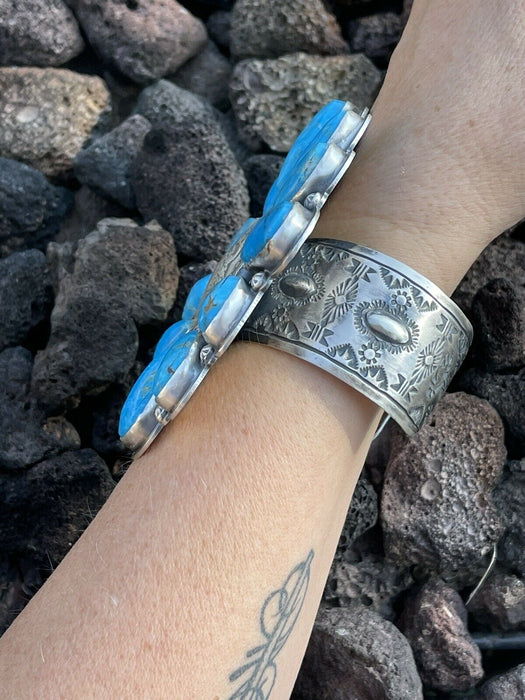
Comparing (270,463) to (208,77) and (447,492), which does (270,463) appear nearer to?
(447,492)

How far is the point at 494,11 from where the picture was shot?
2.35ft

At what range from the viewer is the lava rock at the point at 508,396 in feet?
3.21

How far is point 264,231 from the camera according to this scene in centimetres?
64

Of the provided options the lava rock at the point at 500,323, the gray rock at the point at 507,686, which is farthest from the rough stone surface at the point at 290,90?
the gray rock at the point at 507,686

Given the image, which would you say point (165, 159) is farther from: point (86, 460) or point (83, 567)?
point (83, 567)

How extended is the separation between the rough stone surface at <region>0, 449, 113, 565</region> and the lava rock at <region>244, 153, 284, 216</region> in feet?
1.55

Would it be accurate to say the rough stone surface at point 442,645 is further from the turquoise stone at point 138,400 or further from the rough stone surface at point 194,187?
the rough stone surface at point 194,187

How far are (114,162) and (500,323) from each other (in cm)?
65

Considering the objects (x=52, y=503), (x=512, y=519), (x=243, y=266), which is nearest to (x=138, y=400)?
(x=243, y=266)

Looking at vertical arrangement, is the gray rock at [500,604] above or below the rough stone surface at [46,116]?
below

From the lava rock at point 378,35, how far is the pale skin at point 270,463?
443 mm

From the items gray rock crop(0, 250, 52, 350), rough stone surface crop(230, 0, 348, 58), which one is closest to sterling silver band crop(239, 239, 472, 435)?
gray rock crop(0, 250, 52, 350)

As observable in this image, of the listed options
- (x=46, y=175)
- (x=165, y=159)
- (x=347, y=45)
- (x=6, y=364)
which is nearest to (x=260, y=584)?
(x=6, y=364)

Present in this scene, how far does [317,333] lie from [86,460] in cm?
47
